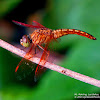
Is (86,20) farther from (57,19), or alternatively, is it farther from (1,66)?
(1,66)

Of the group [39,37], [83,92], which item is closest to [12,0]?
[39,37]

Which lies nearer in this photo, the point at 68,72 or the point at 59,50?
the point at 68,72

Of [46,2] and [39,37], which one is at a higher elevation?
[46,2]

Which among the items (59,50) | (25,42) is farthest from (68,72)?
(59,50)

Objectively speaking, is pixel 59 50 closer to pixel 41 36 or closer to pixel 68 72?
pixel 41 36

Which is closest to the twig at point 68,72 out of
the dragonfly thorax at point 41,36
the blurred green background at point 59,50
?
the dragonfly thorax at point 41,36

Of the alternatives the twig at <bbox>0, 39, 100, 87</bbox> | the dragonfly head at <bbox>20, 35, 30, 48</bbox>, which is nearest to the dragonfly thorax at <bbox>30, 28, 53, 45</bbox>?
the dragonfly head at <bbox>20, 35, 30, 48</bbox>

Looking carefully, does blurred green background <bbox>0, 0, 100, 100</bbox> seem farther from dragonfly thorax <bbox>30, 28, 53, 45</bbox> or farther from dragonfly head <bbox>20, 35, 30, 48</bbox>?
dragonfly head <bbox>20, 35, 30, 48</bbox>

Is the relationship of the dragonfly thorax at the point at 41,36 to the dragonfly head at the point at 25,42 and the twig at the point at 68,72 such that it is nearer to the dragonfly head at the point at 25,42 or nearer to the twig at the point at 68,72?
the dragonfly head at the point at 25,42
